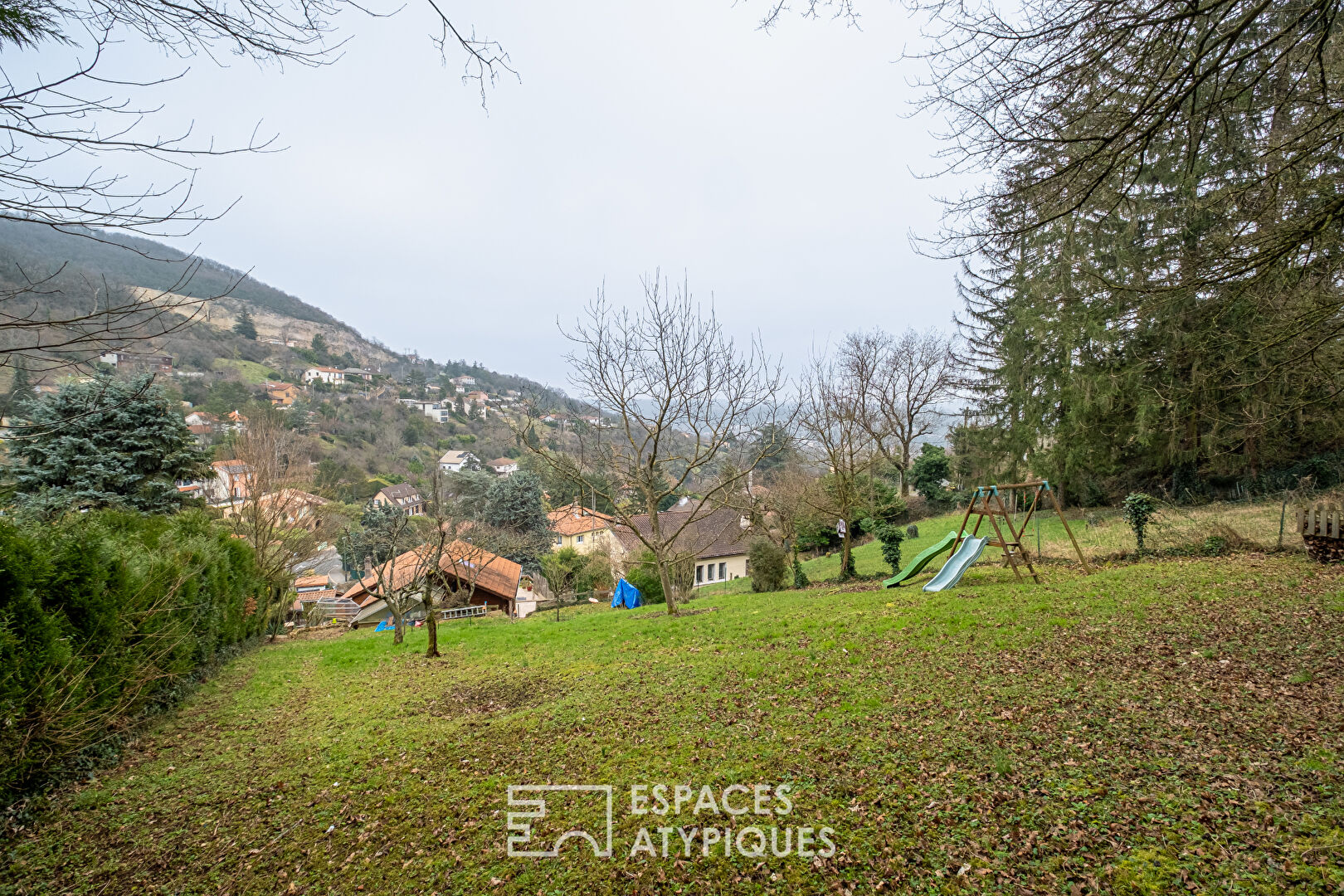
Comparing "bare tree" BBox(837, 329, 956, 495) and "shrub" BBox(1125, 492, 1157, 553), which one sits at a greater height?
"bare tree" BBox(837, 329, 956, 495)

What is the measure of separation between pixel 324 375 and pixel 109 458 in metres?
75.8

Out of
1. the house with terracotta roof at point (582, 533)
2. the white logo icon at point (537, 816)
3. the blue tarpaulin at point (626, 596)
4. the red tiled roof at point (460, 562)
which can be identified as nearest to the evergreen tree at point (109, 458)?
the red tiled roof at point (460, 562)

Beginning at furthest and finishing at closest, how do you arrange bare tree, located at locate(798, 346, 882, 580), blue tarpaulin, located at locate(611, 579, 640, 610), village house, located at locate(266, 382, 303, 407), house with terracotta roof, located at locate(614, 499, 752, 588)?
village house, located at locate(266, 382, 303, 407) → house with terracotta roof, located at locate(614, 499, 752, 588) → blue tarpaulin, located at locate(611, 579, 640, 610) → bare tree, located at locate(798, 346, 882, 580)

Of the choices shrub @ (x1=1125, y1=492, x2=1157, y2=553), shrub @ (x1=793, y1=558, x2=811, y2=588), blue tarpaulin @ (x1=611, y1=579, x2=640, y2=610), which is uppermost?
shrub @ (x1=1125, y1=492, x2=1157, y2=553)

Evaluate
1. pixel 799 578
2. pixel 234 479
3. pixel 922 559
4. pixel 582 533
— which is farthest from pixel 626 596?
pixel 582 533


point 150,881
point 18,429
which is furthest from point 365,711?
point 18,429

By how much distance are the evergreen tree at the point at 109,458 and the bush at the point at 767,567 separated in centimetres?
1519

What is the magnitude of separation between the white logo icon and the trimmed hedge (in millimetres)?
3292

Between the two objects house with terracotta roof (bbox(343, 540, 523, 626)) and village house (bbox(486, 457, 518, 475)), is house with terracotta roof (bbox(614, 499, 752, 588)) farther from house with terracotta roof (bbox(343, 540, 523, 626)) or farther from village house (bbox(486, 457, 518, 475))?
village house (bbox(486, 457, 518, 475))

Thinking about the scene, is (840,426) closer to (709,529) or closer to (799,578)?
(799,578)

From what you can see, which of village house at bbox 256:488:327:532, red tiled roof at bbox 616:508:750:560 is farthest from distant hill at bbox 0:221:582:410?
red tiled roof at bbox 616:508:750:560

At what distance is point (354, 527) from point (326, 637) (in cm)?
1207

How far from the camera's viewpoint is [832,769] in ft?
11.7

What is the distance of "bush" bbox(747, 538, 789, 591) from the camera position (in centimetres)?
1588
